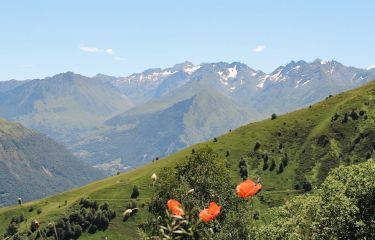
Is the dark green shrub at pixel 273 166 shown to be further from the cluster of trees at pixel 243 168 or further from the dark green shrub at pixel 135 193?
the dark green shrub at pixel 135 193

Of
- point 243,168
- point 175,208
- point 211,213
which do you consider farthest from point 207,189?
point 243,168

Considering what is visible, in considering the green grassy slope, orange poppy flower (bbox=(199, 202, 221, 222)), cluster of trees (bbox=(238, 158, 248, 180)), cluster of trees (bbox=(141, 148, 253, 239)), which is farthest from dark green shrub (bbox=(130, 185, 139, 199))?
orange poppy flower (bbox=(199, 202, 221, 222))

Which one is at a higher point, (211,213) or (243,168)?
(211,213)

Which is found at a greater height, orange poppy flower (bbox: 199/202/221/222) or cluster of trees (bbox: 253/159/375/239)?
orange poppy flower (bbox: 199/202/221/222)

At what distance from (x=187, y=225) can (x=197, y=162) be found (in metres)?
88.7

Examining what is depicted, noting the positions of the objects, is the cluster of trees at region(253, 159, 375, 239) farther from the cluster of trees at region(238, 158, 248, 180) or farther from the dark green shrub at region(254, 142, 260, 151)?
the dark green shrub at region(254, 142, 260, 151)

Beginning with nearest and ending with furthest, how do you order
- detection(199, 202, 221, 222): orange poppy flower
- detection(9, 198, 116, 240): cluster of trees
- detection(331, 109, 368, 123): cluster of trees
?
detection(199, 202, 221, 222): orange poppy flower < detection(9, 198, 116, 240): cluster of trees < detection(331, 109, 368, 123): cluster of trees

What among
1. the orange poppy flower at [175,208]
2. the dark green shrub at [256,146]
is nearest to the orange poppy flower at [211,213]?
the orange poppy flower at [175,208]

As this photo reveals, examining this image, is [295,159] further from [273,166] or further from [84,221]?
[84,221]

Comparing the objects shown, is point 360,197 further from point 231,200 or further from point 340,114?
point 340,114

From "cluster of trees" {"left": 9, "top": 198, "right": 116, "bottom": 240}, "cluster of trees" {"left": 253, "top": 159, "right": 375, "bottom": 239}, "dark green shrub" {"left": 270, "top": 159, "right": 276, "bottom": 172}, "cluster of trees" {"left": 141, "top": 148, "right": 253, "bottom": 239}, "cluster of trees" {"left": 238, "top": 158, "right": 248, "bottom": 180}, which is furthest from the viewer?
"dark green shrub" {"left": 270, "top": 159, "right": 276, "bottom": 172}

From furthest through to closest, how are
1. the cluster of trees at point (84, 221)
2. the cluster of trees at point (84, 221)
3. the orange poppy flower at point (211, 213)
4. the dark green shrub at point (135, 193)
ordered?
the dark green shrub at point (135, 193) → the cluster of trees at point (84, 221) → the cluster of trees at point (84, 221) → the orange poppy flower at point (211, 213)

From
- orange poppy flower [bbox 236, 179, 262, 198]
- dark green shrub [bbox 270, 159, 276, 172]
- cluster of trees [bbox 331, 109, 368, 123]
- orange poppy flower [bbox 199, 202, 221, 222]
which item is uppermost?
orange poppy flower [bbox 236, 179, 262, 198]

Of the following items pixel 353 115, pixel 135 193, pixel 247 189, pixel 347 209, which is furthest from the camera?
pixel 353 115
